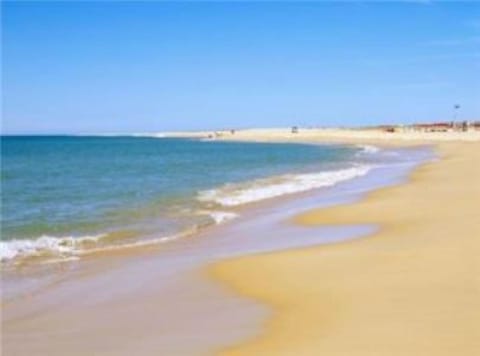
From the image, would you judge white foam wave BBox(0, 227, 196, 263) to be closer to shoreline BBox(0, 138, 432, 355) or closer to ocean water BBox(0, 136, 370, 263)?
ocean water BBox(0, 136, 370, 263)

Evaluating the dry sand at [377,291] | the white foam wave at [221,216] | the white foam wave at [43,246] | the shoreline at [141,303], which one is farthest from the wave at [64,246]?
the dry sand at [377,291]

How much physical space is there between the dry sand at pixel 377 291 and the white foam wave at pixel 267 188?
801cm

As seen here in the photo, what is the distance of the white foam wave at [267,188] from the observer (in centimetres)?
2383

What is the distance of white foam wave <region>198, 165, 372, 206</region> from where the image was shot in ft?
78.2

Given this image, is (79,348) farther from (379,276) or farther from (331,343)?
(379,276)

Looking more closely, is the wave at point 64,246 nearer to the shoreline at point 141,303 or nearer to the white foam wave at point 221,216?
the shoreline at point 141,303

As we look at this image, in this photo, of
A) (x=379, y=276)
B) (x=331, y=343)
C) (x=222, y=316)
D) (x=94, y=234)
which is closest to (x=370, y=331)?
(x=331, y=343)

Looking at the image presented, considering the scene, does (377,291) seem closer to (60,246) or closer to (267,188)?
(60,246)

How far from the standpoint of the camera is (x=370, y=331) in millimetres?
7141

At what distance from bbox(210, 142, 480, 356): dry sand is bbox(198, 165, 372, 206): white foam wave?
8011 mm

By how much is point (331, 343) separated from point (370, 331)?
1.66 feet

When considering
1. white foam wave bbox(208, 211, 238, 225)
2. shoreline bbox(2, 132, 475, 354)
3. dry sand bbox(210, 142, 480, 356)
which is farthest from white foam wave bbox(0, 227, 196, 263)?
dry sand bbox(210, 142, 480, 356)

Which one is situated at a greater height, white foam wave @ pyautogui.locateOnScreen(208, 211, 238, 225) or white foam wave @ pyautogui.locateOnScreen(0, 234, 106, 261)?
white foam wave @ pyautogui.locateOnScreen(0, 234, 106, 261)

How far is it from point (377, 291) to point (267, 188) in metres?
19.1
